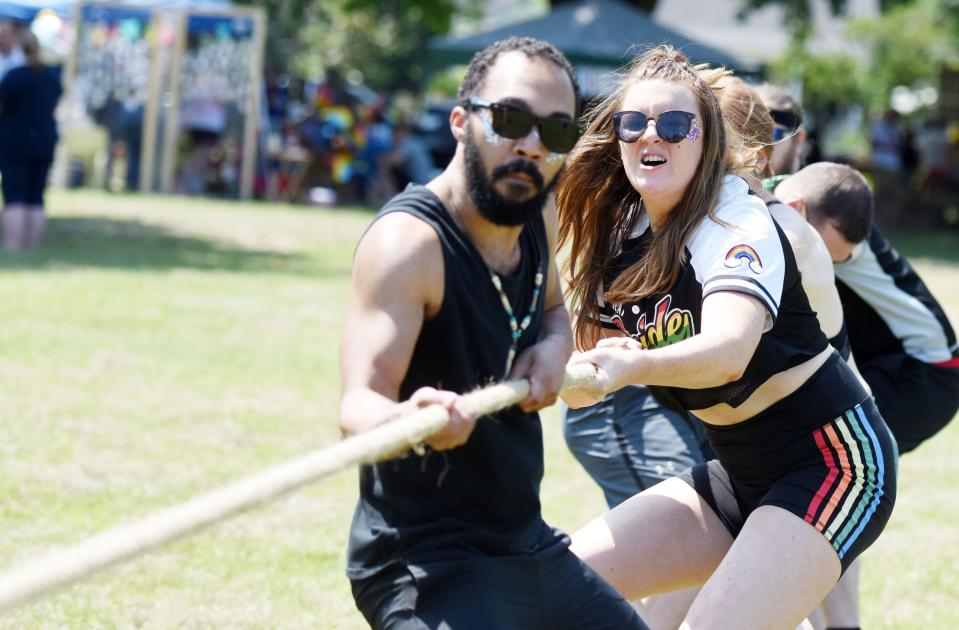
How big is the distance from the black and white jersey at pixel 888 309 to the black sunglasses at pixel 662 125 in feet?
4.39

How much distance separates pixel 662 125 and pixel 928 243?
17.8 meters

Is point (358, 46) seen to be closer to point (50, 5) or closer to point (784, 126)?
point (50, 5)

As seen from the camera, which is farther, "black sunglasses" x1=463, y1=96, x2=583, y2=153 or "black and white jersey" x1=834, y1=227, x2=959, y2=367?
"black and white jersey" x1=834, y1=227, x2=959, y2=367

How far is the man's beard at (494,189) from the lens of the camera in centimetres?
274

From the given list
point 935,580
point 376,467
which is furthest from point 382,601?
point 935,580

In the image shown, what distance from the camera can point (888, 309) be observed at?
468cm

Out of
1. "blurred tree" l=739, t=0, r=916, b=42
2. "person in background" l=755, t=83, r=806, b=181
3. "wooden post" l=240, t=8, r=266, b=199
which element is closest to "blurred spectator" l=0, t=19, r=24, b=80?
"wooden post" l=240, t=8, r=266, b=199

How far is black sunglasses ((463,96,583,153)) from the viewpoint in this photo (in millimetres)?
2736

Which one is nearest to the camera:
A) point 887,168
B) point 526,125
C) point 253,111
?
point 526,125

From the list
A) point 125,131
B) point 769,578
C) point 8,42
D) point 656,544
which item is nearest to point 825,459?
point 769,578

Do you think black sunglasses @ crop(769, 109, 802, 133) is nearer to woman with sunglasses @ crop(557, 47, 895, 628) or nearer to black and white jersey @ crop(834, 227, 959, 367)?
black and white jersey @ crop(834, 227, 959, 367)

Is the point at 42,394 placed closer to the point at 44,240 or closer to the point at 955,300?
the point at 44,240

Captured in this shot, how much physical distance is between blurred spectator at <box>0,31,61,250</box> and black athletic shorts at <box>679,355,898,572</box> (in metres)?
10.4

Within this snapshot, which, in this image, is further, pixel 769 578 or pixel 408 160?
pixel 408 160
